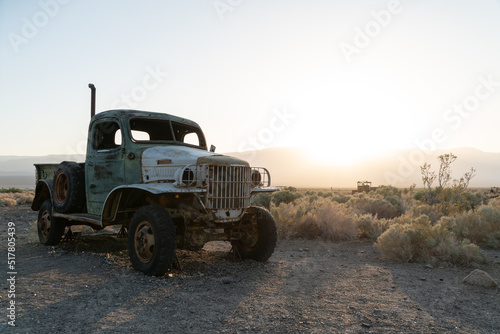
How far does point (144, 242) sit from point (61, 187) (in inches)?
128

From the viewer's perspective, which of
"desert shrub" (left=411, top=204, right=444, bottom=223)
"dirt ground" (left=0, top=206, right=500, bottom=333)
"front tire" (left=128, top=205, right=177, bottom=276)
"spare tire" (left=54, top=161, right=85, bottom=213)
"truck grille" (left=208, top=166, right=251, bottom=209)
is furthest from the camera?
"desert shrub" (left=411, top=204, right=444, bottom=223)

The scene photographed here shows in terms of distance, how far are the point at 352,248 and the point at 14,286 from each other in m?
6.78

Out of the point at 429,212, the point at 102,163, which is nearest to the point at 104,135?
the point at 102,163

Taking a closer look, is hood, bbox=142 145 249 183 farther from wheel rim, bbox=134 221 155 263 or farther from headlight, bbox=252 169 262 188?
wheel rim, bbox=134 221 155 263

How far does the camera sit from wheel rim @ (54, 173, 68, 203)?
25.6 feet

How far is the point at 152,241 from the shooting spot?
5.60 m

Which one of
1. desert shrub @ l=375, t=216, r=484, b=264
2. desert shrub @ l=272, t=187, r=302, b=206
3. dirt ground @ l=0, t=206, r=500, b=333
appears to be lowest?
dirt ground @ l=0, t=206, r=500, b=333

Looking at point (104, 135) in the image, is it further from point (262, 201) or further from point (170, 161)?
point (262, 201)

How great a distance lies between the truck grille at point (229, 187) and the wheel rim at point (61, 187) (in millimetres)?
3761

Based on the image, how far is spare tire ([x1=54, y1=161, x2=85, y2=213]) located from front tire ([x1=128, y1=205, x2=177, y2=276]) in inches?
87.0

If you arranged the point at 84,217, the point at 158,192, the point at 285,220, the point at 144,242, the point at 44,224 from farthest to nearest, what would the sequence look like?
1. the point at 285,220
2. the point at 44,224
3. the point at 84,217
4. the point at 144,242
5. the point at 158,192

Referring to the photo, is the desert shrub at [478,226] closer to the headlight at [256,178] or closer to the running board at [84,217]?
the headlight at [256,178]

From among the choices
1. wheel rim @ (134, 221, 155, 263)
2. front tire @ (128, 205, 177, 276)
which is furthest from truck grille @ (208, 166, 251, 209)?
wheel rim @ (134, 221, 155, 263)

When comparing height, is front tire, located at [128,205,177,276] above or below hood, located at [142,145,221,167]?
below
